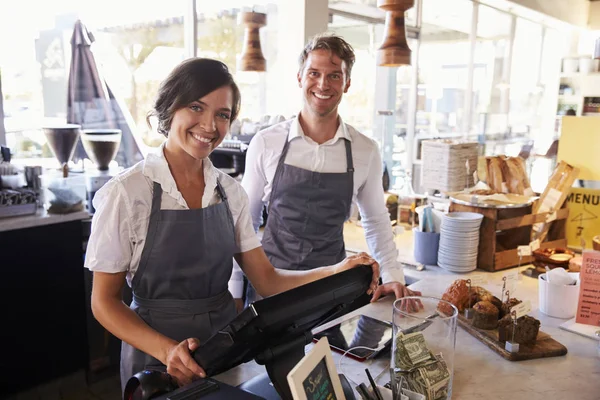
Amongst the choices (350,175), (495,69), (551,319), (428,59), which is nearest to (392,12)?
(350,175)

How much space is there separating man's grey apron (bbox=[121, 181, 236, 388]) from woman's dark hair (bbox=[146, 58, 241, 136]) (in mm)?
218

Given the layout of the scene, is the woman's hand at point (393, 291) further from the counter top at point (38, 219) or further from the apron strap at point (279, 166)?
the counter top at point (38, 219)

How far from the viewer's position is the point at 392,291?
6.08 feet

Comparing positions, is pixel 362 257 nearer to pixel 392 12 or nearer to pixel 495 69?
pixel 392 12

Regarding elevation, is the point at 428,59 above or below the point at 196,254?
above

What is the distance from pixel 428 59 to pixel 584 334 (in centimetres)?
504

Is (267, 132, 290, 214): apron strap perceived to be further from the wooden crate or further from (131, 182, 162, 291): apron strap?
the wooden crate

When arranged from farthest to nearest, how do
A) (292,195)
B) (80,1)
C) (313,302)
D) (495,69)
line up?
(495,69), (80,1), (292,195), (313,302)

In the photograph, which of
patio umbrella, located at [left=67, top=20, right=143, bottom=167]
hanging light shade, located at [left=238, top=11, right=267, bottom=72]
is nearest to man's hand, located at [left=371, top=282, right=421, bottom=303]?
hanging light shade, located at [left=238, top=11, right=267, bottom=72]

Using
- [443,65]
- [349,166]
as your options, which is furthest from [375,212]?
[443,65]

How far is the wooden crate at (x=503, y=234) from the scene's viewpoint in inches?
90.6

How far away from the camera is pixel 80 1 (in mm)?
3576

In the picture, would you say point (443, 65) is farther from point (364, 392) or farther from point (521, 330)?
point (364, 392)

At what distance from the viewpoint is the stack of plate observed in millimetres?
2271
